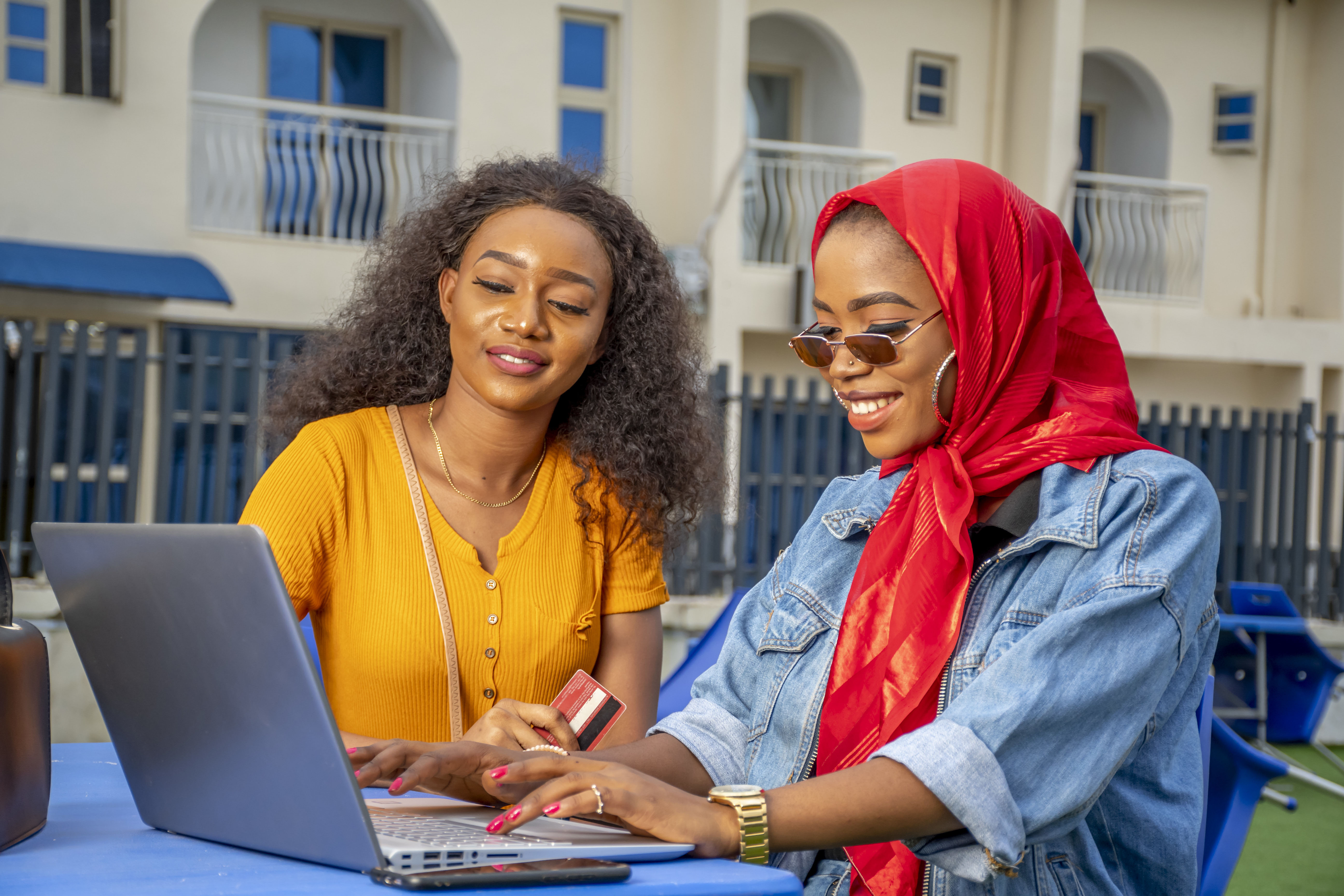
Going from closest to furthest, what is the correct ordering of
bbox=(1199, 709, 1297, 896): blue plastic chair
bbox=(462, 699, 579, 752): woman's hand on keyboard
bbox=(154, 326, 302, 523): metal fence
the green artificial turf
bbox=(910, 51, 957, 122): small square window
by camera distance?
bbox=(462, 699, 579, 752): woman's hand on keyboard < bbox=(1199, 709, 1297, 896): blue plastic chair < the green artificial turf < bbox=(154, 326, 302, 523): metal fence < bbox=(910, 51, 957, 122): small square window

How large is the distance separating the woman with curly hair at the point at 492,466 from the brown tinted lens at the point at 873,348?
728mm

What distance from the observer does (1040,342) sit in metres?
1.59

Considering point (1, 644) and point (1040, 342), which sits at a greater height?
point (1040, 342)

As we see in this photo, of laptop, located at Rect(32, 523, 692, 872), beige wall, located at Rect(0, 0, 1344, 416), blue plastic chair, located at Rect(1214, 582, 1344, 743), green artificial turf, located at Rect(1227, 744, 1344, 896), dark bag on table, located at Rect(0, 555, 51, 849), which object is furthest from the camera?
beige wall, located at Rect(0, 0, 1344, 416)

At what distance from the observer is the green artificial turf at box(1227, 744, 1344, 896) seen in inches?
163

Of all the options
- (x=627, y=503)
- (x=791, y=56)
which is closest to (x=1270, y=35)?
(x=791, y=56)

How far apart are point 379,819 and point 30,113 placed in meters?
9.24

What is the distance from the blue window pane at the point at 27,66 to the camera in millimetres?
8961

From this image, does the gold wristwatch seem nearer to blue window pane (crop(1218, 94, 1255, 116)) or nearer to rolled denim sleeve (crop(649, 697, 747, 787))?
rolled denim sleeve (crop(649, 697, 747, 787))

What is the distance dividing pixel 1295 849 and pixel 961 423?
156 inches

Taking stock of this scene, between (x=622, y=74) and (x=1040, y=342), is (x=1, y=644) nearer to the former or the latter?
(x=1040, y=342)

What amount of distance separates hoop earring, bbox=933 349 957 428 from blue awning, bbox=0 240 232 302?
751 cm

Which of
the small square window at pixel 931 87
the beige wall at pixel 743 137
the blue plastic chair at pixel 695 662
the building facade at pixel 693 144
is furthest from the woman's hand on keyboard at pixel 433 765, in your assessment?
the small square window at pixel 931 87

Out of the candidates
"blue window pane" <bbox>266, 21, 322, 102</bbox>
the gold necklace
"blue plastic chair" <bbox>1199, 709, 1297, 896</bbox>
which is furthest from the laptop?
"blue window pane" <bbox>266, 21, 322, 102</bbox>
